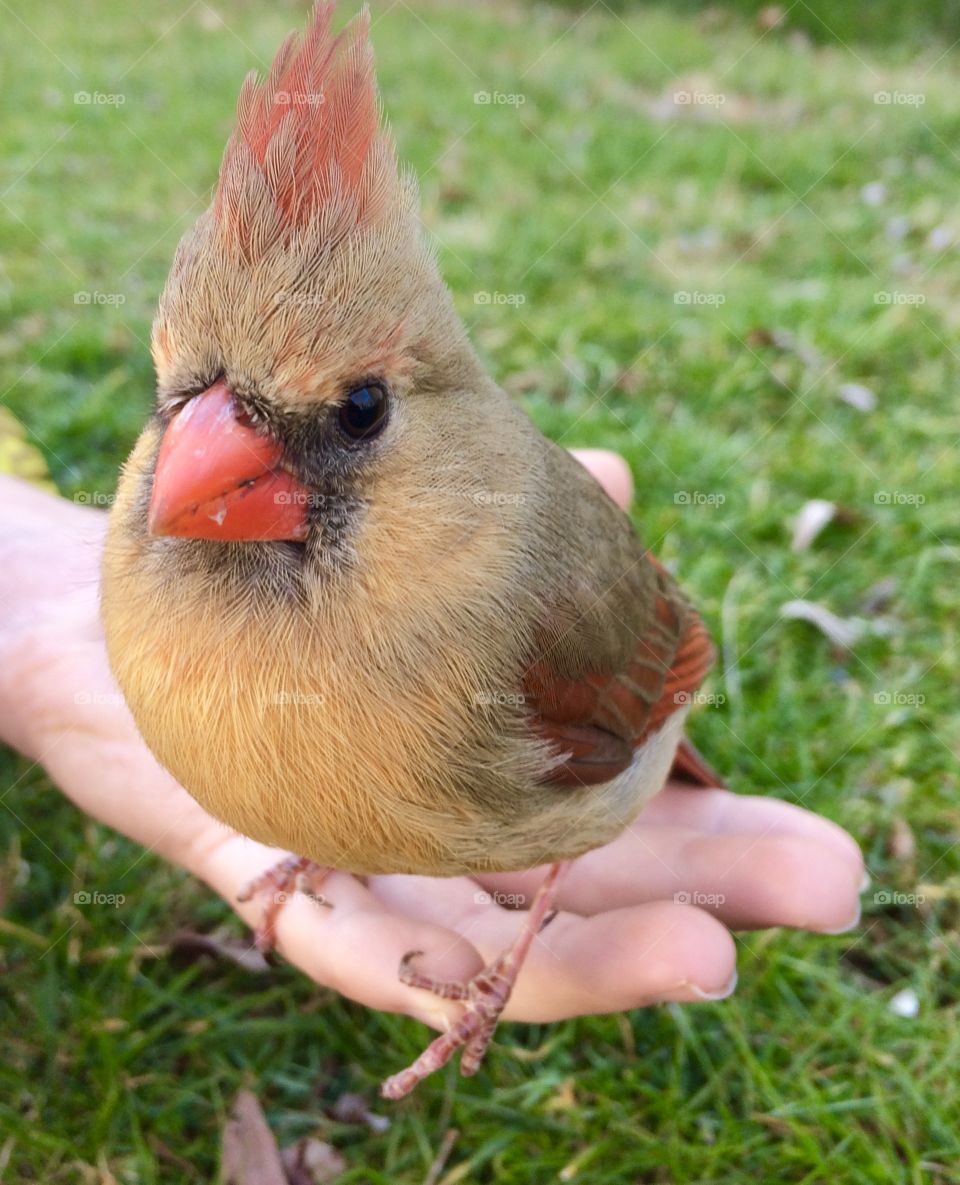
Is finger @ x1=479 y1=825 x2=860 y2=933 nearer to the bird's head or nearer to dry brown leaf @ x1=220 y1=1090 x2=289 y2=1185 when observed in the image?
dry brown leaf @ x1=220 y1=1090 x2=289 y2=1185

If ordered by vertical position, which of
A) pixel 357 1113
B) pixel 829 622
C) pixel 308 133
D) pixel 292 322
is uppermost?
pixel 308 133

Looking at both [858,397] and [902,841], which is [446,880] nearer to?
[902,841]

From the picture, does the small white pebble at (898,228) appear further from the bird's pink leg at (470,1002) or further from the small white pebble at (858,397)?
the bird's pink leg at (470,1002)

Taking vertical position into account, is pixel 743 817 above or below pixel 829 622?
above

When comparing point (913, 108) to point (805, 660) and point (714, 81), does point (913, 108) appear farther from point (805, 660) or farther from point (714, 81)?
point (805, 660)

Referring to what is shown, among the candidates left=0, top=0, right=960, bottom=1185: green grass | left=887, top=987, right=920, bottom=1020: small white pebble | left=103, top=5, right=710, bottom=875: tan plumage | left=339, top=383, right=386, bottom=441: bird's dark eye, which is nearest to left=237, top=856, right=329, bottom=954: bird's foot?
left=0, top=0, right=960, bottom=1185: green grass

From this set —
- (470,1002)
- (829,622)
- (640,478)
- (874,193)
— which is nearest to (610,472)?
(640,478)
